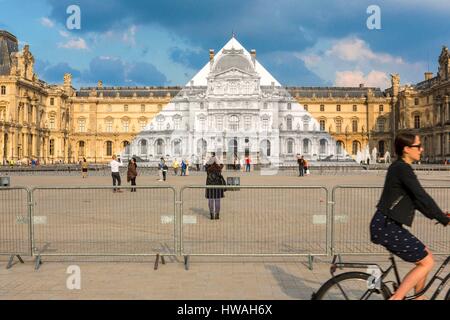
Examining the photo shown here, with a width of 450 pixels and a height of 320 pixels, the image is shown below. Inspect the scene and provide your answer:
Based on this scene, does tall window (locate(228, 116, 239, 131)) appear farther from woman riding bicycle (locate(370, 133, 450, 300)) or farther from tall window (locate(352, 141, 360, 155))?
woman riding bicycle (locate(370, 133, 450, 300))

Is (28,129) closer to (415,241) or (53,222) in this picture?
(53,222)

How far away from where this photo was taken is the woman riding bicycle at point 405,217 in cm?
411

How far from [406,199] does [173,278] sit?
3.21 m

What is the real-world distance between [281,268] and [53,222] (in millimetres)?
4915

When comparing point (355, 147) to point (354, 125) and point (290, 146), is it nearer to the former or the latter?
point (354, 125)

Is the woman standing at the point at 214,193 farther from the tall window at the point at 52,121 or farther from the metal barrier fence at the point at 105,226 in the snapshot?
the tall window at the point at 52,121

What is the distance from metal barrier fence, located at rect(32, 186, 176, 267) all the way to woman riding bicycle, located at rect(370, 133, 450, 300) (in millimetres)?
3916

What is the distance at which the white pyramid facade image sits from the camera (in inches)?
2463

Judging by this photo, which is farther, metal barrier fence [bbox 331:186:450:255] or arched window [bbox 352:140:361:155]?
arched window [bbox 352:140:361:155]

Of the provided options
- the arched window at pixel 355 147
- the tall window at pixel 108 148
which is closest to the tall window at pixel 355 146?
the arched window at pixel 355 147

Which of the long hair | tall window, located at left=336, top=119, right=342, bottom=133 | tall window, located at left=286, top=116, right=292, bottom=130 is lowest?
the long hair

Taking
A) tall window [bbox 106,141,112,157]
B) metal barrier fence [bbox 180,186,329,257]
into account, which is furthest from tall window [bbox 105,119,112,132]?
metal barrier fence [bbox 180,186,329,257]

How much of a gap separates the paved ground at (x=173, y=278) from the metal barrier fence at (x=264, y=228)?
27 centimetres

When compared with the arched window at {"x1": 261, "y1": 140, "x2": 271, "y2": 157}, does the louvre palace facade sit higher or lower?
higher
